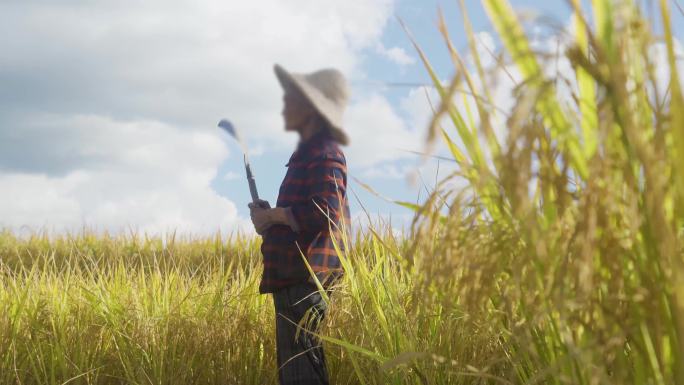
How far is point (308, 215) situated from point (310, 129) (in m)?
0.45

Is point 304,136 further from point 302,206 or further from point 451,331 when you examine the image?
point 451,331

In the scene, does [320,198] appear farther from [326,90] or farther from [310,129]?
[326,90]

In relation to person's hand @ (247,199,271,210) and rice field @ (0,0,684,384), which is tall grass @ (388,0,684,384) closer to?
rice field @ (0,0,684,384)

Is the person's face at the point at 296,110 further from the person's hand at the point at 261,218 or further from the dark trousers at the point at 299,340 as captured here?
the dark trousers at the point at 299,340

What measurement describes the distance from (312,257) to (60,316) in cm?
172

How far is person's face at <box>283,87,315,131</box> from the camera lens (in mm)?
3367

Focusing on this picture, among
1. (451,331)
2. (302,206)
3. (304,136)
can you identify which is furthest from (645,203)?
(304,136)

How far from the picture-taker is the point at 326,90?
347cm

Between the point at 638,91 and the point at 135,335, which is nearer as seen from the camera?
the point at 638,91

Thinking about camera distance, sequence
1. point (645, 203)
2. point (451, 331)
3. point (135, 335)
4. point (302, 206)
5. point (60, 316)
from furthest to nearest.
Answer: point (60, 316)
point (135, 335)
point (302, 206)
point (451, 331)
point (645, 203)

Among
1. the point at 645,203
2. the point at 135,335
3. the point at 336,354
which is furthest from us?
the point at 135,335

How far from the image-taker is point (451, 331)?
2600 millimetres

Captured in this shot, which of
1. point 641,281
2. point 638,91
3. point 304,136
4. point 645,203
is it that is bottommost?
point 641,281

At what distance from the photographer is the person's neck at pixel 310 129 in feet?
11.0
